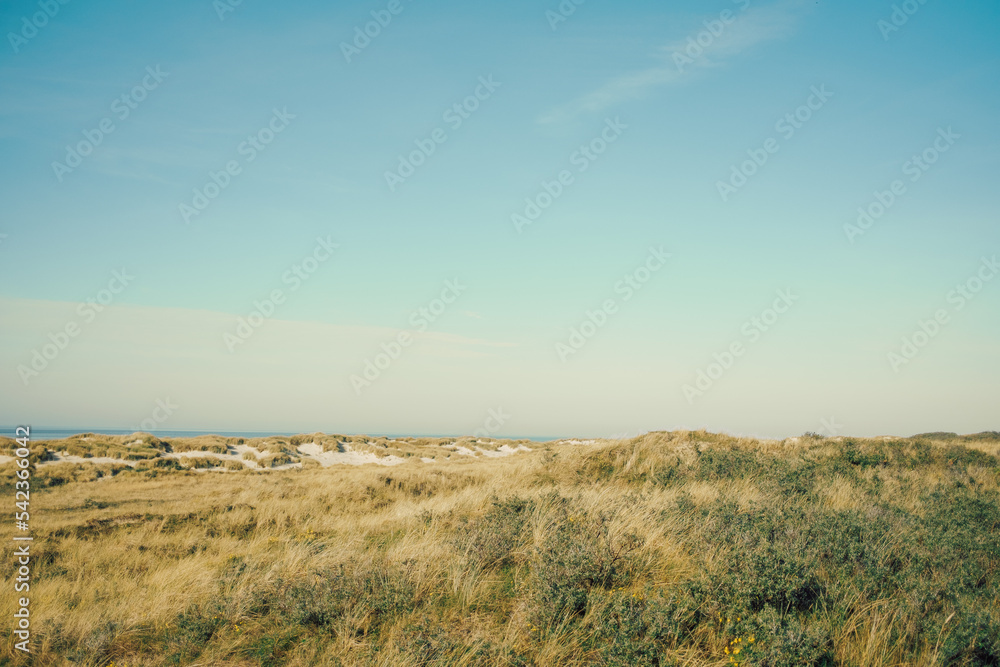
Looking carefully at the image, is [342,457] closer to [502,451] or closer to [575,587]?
[502,451]

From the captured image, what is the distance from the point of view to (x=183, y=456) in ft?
104

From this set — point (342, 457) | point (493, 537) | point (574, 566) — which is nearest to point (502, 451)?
point (342, 457)

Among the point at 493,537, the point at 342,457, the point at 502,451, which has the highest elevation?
the point at 493,537

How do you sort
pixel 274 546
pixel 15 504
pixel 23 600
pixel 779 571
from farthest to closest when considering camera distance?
pixel 15 504 < pixel 274 546 < pixel 23 600 < pixel 779 571

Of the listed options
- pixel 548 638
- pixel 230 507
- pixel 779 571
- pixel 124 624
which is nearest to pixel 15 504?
pixel 230 507

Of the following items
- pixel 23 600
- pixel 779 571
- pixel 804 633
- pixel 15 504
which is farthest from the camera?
pixel 15 504

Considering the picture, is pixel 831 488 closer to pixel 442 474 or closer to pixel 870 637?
pixel 870 637

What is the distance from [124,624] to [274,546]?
4.29 m

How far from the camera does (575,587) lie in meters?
5.22

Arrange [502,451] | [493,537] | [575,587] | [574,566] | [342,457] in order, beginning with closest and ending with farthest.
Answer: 1. [575,587]
2. [574,566]
3. [493,537]
4. [342,457]
5. [502,451]

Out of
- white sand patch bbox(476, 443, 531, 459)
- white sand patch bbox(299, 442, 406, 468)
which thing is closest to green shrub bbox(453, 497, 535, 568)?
white sand patch bbox(299, 442, 406, 468)

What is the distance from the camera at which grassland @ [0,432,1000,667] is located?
4488mm

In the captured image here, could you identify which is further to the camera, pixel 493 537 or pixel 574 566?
pixel 493 537

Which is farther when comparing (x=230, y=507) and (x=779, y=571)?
(x=230, y=507)
